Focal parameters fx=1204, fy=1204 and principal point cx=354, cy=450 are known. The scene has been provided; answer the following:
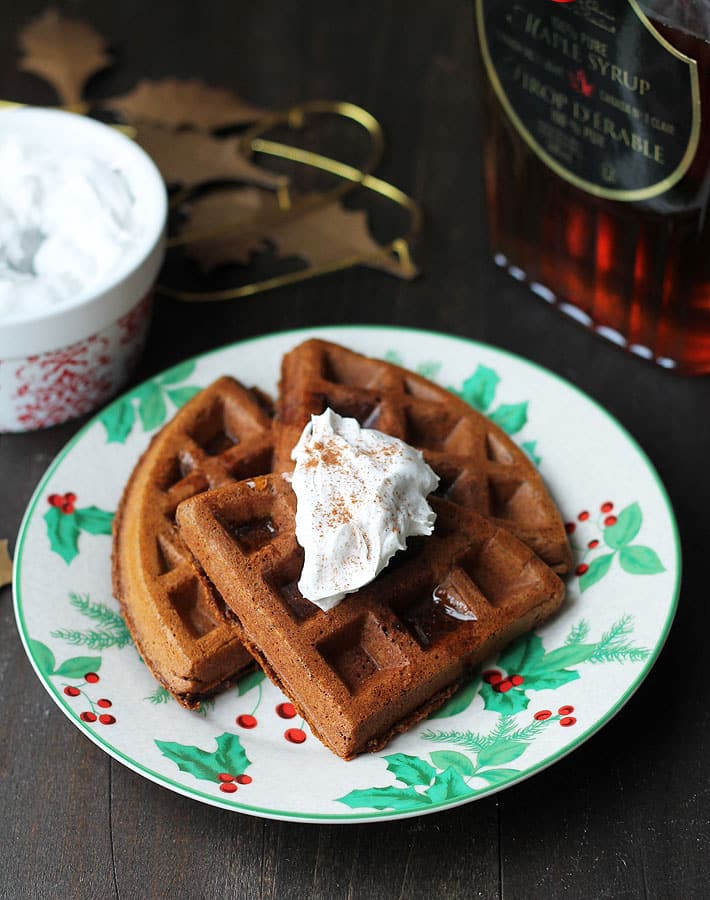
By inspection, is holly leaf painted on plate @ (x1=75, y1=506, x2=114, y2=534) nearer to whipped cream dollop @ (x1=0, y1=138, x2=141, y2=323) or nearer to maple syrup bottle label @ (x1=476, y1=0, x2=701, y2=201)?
whipped cream dollop @ (x1=0, y1=138, x2=141, y2=323)

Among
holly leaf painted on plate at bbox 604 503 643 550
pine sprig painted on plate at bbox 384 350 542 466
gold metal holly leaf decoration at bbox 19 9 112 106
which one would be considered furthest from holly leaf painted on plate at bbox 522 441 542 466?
gold metal holly leaf decoration at bbox 19 9 112 106

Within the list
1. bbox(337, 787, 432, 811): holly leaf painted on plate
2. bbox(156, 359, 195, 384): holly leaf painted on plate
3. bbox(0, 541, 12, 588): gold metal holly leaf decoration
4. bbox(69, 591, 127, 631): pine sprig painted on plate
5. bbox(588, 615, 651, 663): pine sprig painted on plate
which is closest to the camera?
bbox(337, 787, 432, 811): holly leaf painted on plate

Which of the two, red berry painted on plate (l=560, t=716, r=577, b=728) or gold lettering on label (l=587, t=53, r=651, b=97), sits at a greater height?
gold lettering on label (l=587, t=53, r=651, b=97)

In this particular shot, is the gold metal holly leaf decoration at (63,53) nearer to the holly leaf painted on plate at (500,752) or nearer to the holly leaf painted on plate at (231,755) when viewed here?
the holly leaf painted on plate at (231,755)

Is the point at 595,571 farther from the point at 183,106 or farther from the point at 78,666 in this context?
the point at 183,106

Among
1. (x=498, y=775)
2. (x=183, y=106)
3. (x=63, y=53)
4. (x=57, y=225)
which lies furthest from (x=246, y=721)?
(x=63, y=53)

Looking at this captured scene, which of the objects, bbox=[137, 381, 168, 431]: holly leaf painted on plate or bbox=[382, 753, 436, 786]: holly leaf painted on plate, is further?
bbox=[137, 381, 168, 431]: holly leaf painted on plate

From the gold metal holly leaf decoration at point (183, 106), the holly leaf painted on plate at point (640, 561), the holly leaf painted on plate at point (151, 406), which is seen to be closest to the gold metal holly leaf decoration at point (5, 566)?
the holly leaf painted on plate at point (151, 406)
